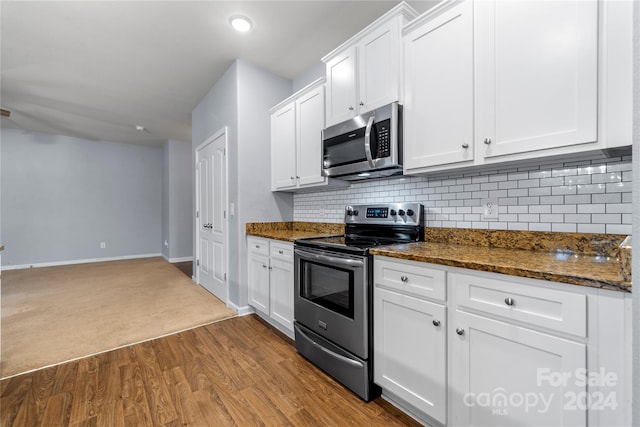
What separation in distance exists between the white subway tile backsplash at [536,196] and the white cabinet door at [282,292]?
1099 millimetres

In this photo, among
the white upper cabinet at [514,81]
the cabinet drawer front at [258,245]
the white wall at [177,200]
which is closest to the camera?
the white upper cabinet at [514,81]

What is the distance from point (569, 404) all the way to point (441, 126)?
4.51 ft

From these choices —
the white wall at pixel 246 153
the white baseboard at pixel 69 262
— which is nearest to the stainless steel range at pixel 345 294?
the white wall at pixel 246 153

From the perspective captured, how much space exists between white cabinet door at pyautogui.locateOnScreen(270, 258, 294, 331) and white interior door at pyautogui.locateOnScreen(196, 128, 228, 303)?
3.33 feet

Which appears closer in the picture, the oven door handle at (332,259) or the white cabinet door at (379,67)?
the oven door handle at (332,259)

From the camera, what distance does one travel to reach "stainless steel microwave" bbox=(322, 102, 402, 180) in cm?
187

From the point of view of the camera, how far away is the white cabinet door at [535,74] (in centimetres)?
117

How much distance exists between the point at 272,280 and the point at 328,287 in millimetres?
843

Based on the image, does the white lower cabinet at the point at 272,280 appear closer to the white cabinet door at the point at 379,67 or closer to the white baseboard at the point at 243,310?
the white baseboard at the point at 243,310

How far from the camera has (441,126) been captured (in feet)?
5.44

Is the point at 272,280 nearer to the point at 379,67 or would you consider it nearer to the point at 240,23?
the point at 379,67

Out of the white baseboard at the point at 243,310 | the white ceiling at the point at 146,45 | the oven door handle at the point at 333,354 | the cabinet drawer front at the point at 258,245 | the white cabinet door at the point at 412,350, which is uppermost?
the white ceiling at the point at 146,45

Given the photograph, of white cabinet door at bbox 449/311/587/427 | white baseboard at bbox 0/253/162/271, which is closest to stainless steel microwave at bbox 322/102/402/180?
white cabinet door at bbox 449/311/587/427

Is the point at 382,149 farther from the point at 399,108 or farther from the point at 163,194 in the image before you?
the point at 163,194
